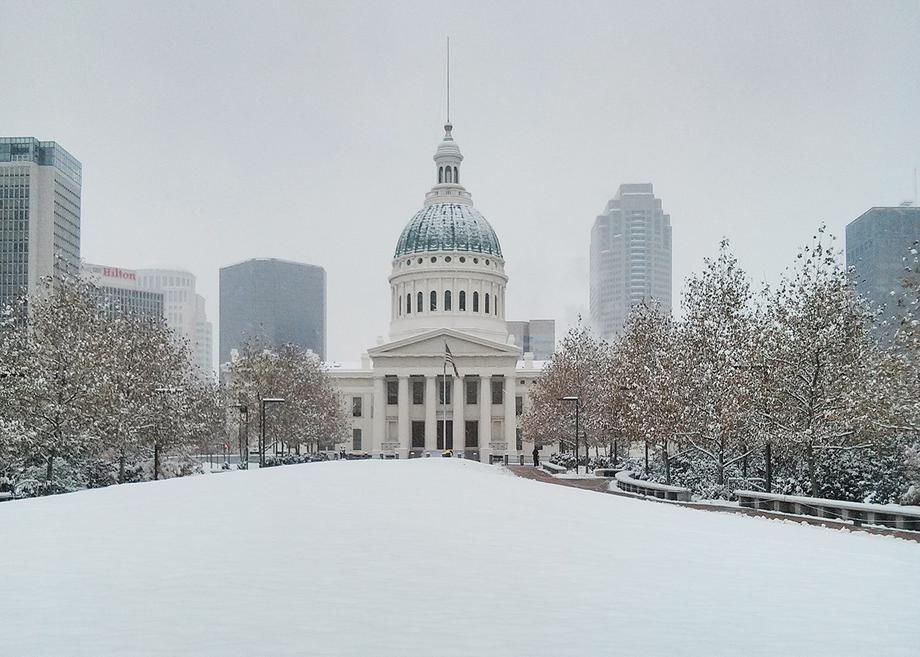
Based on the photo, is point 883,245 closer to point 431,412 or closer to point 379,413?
point 431,412

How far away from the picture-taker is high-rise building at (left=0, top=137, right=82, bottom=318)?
350ft

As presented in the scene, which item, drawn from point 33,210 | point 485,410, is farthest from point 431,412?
point 33,210

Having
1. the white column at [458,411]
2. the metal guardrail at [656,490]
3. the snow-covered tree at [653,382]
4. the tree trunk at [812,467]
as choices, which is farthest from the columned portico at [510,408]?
the tree trunk at [812,467]

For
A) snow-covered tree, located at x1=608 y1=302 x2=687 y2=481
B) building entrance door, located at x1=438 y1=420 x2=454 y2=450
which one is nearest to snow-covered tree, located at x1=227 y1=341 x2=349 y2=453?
building entrance door, located at x1=438 y1=420 x2=454 y2=450

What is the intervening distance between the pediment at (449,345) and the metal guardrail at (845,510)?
2776 inches

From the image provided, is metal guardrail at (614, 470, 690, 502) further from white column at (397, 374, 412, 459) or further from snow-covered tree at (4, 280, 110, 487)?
white column at (397, 374, 412, 459)

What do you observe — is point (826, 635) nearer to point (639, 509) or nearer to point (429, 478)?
point (639, 509)

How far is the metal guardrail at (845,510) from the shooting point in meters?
20.6

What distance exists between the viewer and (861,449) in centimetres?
3356

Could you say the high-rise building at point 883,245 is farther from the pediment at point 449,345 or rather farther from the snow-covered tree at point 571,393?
the pediment at point 449,345

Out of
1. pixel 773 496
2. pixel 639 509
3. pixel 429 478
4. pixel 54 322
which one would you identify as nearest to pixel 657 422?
pixel 773 496

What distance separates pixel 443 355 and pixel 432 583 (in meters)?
89.2

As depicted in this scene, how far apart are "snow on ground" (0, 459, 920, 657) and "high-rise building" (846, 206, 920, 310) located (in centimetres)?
4894

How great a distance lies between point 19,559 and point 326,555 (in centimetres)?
356
